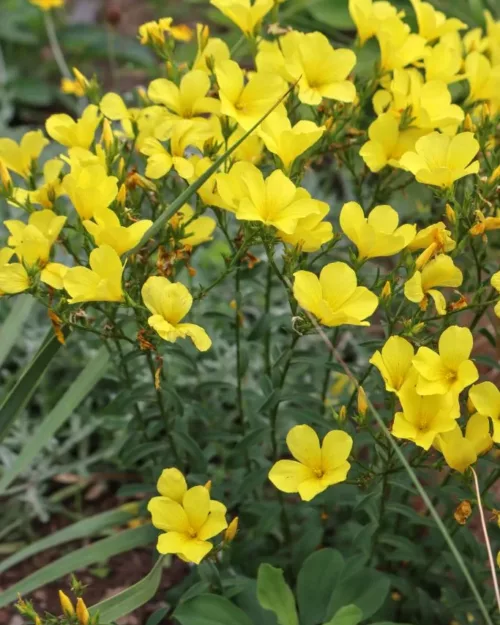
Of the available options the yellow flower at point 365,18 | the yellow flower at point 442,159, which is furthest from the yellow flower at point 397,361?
the yellow flower at point 365,18

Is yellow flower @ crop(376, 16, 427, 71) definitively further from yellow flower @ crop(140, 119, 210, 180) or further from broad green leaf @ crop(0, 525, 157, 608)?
broad green leaf @ crop(0, 525, 157, 608)

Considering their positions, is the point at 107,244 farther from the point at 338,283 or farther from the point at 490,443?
the point at 490,443

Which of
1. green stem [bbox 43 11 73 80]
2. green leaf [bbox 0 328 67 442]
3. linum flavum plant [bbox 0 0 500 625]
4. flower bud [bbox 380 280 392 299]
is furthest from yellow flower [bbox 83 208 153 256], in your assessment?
green stem [bbox 43 11 73 80]

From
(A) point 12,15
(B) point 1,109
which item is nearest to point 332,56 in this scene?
(B) point 1,109

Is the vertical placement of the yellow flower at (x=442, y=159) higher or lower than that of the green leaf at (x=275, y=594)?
higher

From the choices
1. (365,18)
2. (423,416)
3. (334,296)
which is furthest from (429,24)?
(423,416)

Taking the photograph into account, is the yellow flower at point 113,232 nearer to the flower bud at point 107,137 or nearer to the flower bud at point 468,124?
the flower bud at point 107,137

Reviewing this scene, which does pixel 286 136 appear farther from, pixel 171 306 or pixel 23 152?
pixel 23 152
